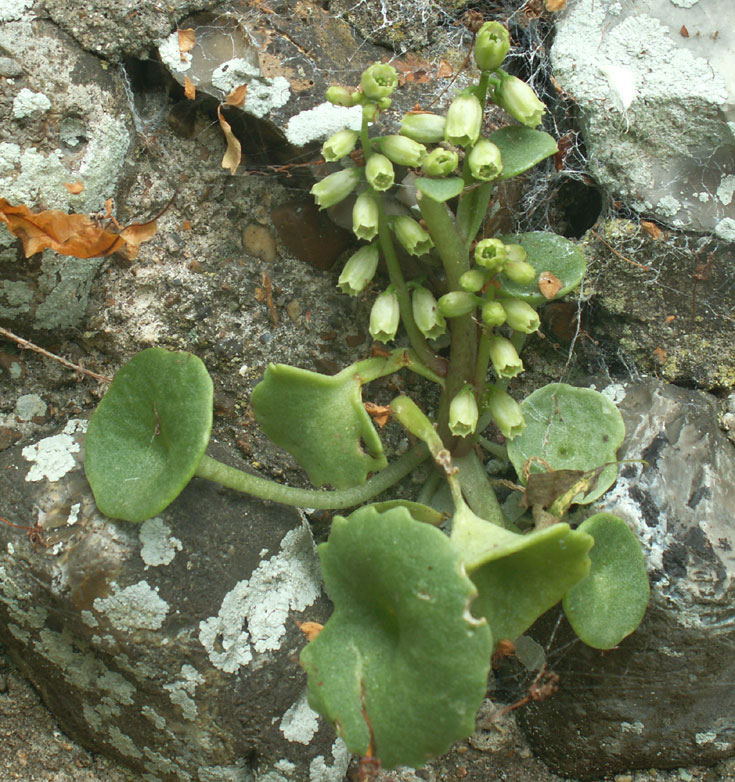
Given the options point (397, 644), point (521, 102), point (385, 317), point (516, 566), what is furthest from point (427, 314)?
point (397, 644)

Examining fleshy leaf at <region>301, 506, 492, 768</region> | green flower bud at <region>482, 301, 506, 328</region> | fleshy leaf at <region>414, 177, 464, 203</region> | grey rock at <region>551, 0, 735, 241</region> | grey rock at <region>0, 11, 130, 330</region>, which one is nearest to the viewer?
fleshy leaf at <region>301, 506, 492, 768</region>

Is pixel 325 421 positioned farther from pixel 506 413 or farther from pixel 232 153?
pixel 232 153

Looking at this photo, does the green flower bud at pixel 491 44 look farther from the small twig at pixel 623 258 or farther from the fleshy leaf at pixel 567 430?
the fleshy leaf at pixel 567 430

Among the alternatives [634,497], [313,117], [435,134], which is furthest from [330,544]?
[313,117]

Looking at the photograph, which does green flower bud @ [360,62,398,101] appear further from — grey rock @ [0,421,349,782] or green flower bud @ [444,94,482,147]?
grey rock @ [0,421,349,782]

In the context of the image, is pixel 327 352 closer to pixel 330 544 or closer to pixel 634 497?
pixel 330 544

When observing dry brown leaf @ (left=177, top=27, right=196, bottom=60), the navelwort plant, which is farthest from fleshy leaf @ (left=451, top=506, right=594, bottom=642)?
dry brown leaf @ (left=177, top=27, right=196, bottom=60)

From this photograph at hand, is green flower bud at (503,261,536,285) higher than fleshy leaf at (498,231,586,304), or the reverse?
green flower bud at (503,261,536,285)
